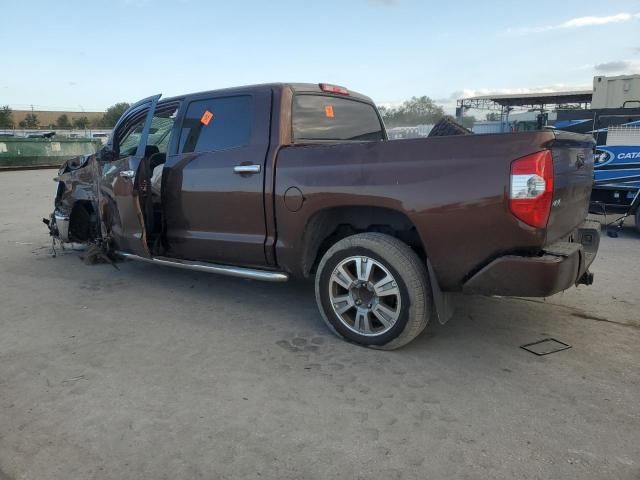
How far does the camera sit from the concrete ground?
2.46m

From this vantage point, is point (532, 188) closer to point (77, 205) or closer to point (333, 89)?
point (333, 89)

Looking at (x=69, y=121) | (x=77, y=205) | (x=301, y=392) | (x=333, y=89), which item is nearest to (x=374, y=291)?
(x=301, y=392)

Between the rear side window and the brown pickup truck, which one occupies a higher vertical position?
the rear side window

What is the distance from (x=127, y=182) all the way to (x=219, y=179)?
1.17 metres

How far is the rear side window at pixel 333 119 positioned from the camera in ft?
14.1

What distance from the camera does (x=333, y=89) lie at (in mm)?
4723

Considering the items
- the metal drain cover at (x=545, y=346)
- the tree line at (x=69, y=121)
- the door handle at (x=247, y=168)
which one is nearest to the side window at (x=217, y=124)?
the door handle at (x=247, y=168)

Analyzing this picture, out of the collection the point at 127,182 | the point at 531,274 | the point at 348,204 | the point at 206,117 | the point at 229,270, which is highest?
the point at 206,117

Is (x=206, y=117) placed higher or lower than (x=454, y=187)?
higher

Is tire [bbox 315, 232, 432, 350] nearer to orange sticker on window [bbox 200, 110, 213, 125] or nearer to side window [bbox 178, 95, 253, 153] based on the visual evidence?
side window [bbox 178, 95, 253, 153]

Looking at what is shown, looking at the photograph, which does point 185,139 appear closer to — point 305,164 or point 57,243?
point 305,164

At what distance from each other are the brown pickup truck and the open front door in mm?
23

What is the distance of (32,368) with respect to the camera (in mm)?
3475

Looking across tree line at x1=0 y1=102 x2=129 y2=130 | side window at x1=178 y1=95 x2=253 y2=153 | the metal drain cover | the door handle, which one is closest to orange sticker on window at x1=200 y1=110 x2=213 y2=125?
side window at x1=178 y1=95 x2=253 y2=153
